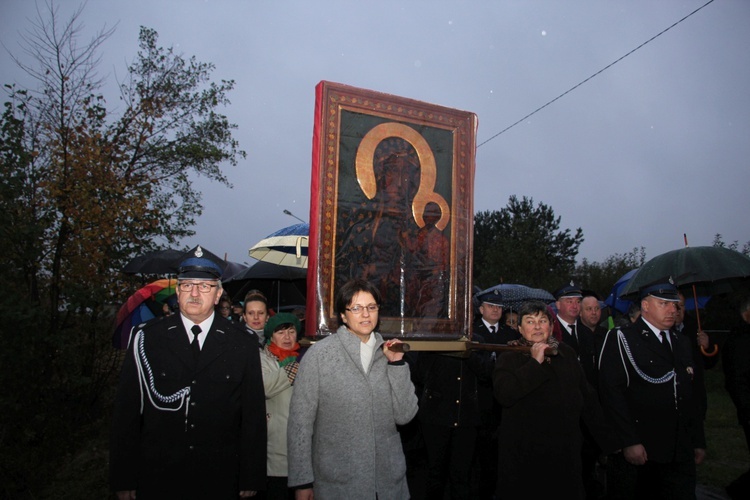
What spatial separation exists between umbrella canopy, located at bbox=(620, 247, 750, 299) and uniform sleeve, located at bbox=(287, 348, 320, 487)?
309 centimetres

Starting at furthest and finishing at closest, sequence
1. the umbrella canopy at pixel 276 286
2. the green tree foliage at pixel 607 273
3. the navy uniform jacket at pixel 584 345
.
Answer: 1. the green tree foliage at pixel 607 273
2. the umbrella canopy at pixel 276 286
3. the navy uniform jacket at pixel 584 345

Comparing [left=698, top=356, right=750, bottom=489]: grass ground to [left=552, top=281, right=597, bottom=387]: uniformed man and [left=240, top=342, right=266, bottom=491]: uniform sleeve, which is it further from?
[left=240, top=342, right=266, bottom=491]: uniform sleeve

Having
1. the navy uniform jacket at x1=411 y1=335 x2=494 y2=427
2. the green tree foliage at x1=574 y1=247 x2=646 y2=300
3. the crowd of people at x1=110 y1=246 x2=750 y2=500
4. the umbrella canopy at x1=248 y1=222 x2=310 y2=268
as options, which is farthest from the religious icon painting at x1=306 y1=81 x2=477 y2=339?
the green tree foliage at x1=574 y1=247 x2=646 y2=300

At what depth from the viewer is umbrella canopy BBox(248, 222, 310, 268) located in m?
6.37

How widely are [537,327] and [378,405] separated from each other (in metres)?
1.40

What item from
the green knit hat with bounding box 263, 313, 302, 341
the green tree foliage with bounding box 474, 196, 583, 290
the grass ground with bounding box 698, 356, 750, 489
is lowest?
the grass ground with bounding box 698, 356, 750, 489

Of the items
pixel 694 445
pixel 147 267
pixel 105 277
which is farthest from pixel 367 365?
pixel 105 277

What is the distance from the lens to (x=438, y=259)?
386 centimetres

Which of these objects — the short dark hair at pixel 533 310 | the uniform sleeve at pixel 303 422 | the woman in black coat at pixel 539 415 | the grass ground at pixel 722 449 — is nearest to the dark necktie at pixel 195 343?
the uniform sleeve at pixel 303 422

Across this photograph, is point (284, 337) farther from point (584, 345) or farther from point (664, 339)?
point (584, 345)

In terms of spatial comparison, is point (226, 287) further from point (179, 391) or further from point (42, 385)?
point (179, 391)

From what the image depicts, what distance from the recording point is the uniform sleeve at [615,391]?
3744 millimetres

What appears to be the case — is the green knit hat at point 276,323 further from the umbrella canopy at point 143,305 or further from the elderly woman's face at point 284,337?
the umbrella canopy at point 143,305

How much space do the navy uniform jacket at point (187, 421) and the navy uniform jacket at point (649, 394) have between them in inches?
105
